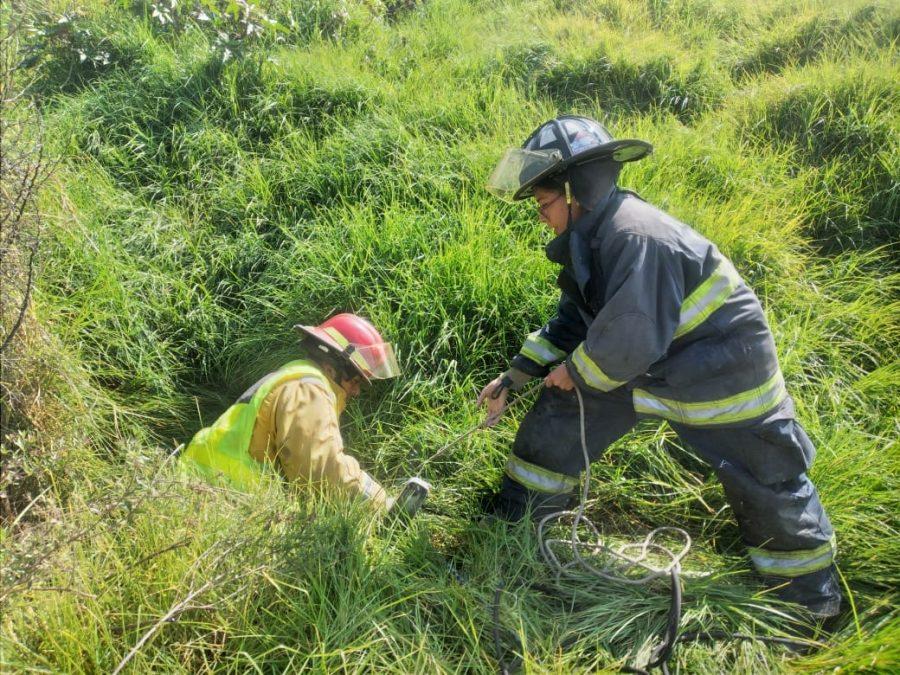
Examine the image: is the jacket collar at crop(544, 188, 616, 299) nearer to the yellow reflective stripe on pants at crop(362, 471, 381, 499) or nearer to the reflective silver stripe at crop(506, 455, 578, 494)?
the reflective silver stripe at crop(506, 455, 578, 494)

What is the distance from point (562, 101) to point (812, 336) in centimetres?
267

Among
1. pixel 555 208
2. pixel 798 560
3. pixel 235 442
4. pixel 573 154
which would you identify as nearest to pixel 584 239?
pixel 555 208

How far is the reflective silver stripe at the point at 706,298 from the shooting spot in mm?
2594

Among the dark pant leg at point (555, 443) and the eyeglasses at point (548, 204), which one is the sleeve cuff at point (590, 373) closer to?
the dark pant leg at point (555, 443)

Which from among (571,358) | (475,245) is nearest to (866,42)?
(475,245)

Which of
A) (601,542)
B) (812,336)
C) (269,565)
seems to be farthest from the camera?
(812,336)

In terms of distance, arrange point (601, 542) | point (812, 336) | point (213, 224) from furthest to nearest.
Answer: point (213, 224)
point (812, 336)
point (601, 542)

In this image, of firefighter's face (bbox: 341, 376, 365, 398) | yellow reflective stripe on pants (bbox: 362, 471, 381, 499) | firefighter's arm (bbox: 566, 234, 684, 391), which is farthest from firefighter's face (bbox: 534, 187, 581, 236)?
yellow reflective stripe on pants (bbox: 362, 471, 381, 499)

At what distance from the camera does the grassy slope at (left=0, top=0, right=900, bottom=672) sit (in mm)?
2262

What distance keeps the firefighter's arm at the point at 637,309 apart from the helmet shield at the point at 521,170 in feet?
1.40

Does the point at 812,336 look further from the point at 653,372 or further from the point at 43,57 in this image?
the point at 43,57

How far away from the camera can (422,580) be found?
2508mm

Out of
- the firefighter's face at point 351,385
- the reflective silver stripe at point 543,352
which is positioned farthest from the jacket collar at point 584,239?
the firefighter's face at point 351,385

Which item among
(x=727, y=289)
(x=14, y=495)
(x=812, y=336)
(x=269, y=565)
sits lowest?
(x=812, y=336)
